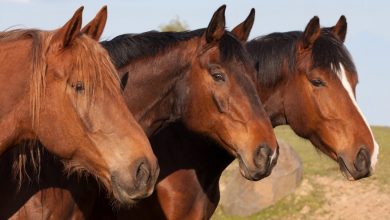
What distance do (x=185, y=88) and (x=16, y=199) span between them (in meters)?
1.87

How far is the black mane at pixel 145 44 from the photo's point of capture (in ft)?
23.1

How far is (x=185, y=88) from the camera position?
700cm

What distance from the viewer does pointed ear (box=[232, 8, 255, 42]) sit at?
25.0ft

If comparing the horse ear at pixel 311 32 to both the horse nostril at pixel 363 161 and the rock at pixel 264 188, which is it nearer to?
the horse nostril at pixel 363 161

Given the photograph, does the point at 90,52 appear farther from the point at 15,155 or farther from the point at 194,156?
the point at 194,156

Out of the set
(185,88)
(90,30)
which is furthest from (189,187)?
(90,30)

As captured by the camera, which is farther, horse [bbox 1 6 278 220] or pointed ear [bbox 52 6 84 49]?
horse [bbox 1 6 278 220]

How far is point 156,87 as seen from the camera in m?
7.09

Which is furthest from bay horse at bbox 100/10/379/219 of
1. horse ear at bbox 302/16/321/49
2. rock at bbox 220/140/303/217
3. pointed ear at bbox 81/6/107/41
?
rock at bbox 220/140/303/217

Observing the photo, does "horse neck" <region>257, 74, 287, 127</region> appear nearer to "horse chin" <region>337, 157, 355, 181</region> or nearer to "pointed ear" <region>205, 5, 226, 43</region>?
"horse chin" <region>337, 157, 355, 181</region>

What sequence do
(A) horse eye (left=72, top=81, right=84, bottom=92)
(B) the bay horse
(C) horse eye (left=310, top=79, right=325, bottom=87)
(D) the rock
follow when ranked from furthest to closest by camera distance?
(D) the rock < (C) horse eye (left=310, top=79, right=325, bottom=87) < (B) the bay horse < (A) horse eye (left=72, top=81, right=84, bottom=92)

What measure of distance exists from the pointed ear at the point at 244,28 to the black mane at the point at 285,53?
57 cm

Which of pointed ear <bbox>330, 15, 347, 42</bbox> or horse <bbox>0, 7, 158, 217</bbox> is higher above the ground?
horse <bbox>0, 7, 158, 217</bbox>

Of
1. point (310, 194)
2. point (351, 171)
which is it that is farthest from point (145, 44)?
point (310, 194)
